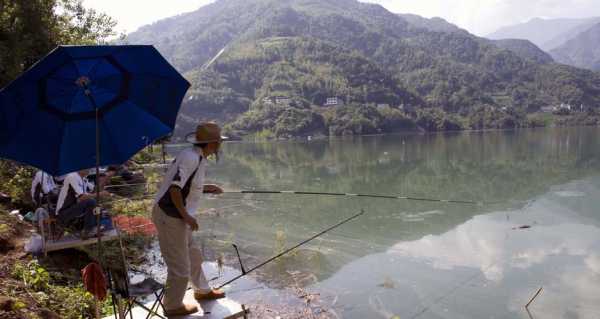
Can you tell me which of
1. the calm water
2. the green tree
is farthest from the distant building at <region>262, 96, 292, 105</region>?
the green tree

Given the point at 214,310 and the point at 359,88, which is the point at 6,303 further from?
the point at 359,88

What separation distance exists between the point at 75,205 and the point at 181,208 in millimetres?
2656

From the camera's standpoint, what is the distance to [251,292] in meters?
6.52

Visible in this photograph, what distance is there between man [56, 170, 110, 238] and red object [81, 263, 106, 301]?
2.33 meters

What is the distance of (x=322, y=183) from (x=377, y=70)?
107m

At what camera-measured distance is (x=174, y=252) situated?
3328 millimetres

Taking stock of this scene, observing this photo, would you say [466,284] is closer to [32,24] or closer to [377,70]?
[32,24]

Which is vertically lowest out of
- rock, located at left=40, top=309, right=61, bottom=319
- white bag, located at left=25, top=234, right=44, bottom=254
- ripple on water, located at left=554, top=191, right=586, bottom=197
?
ripple on water, located at left=554, top=191, right=586, bottom=197

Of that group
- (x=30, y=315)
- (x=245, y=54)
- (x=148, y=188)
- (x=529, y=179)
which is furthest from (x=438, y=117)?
(x=30, y=315)

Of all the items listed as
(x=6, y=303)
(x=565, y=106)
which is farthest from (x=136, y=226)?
(x=565, y=106)

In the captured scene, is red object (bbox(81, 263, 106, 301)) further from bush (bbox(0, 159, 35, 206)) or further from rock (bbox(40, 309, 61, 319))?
bush (bbox(0, 159, 35, 206))

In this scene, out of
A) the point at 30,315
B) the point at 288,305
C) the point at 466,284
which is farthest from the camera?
the point at 466,284

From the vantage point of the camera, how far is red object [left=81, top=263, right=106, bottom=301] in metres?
2.96

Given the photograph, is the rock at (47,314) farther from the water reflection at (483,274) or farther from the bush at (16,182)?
the bush at (16,182)
